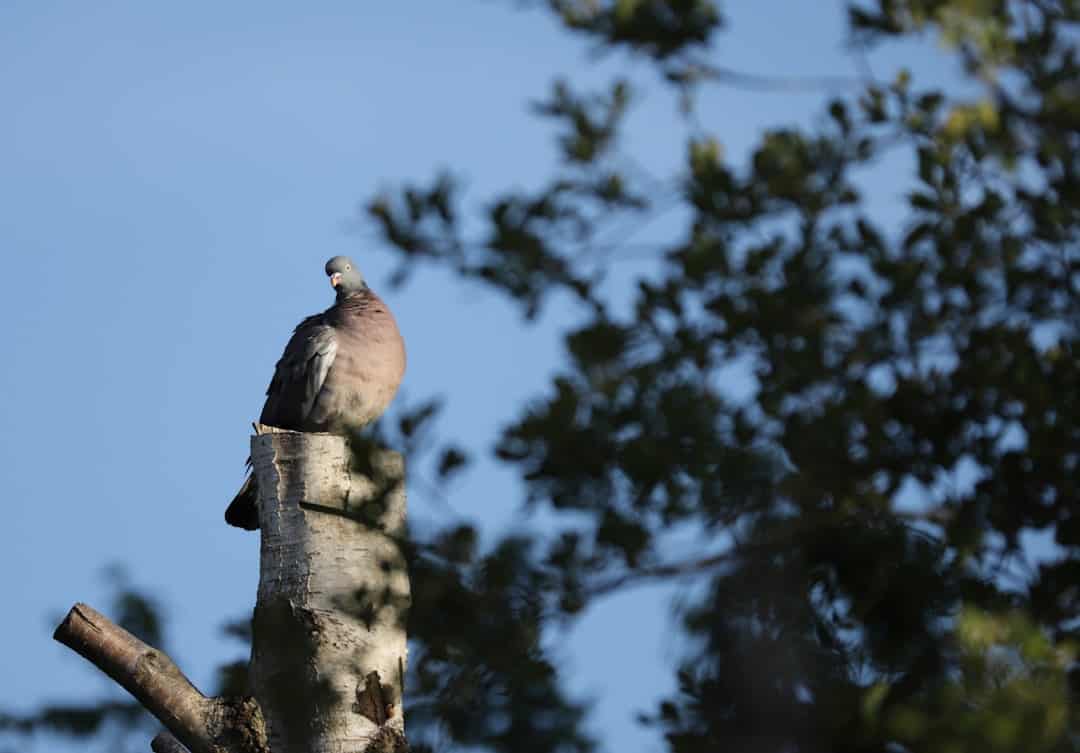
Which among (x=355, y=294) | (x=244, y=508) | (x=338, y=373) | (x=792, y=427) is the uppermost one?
(x=355, y=294)

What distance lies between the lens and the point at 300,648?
4.18 meters

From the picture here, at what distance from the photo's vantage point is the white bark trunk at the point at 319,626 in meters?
4.11

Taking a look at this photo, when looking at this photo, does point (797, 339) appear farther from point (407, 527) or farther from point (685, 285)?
point (407, 527)

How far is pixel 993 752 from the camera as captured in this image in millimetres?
2031

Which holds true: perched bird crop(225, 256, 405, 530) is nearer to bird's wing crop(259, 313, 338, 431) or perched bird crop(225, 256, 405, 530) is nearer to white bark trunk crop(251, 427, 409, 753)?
bird's wing crop(259, 313, 338, 431)

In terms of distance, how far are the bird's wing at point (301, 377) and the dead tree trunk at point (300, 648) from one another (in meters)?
2.19

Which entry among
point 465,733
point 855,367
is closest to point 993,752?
point 855,367

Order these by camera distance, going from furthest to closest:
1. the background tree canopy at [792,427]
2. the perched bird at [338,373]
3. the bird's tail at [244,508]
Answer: the perched bird at [338,373]
the bird's tail at [244,508]
the background tree canopy at [792,427]

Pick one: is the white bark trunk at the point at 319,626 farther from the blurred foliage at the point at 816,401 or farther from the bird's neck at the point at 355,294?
the bird's neck at the point at 355,294

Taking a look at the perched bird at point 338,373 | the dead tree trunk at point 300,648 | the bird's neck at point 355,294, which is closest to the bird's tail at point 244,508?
the perched bird at point 338,373

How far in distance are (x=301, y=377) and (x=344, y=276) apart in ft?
3.57

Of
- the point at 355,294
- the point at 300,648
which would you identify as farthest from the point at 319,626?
the point at 355,294

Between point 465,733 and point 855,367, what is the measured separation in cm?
130

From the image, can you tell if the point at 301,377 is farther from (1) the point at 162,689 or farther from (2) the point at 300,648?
(1) the point at 162,689
